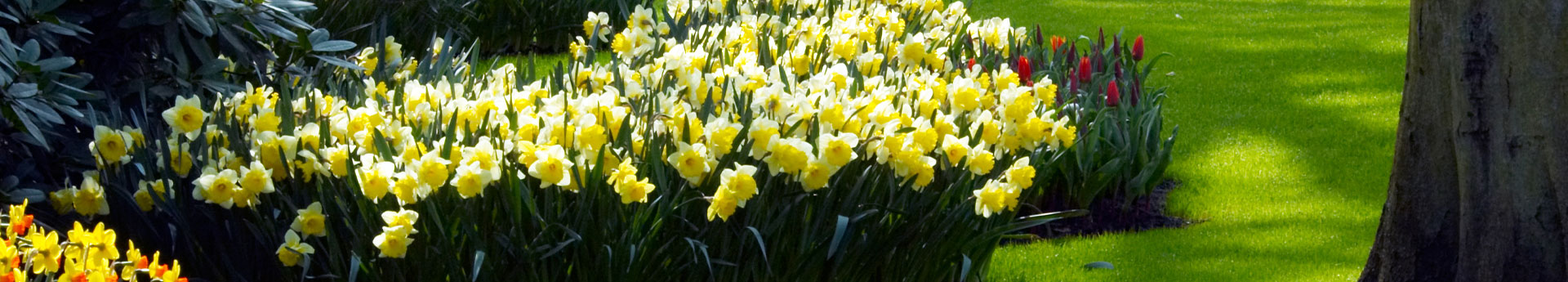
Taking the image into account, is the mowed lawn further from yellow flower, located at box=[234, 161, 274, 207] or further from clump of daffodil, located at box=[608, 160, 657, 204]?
yellow flower, located at box=[234, 161, 274, 207]

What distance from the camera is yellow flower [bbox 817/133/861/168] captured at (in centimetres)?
262

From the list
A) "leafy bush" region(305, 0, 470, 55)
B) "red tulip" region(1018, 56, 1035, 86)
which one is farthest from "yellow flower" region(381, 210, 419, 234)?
"leafy bush" region(305, 0, 470, 55)

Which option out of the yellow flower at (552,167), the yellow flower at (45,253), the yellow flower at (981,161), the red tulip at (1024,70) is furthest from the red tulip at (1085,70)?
the yellow flower at (45,253)

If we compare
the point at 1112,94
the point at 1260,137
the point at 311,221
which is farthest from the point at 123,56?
the point at 1260,137

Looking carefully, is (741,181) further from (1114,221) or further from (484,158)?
(1114,221)

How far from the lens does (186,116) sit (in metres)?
2.71

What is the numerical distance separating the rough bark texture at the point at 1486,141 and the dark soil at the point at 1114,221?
1303 mm

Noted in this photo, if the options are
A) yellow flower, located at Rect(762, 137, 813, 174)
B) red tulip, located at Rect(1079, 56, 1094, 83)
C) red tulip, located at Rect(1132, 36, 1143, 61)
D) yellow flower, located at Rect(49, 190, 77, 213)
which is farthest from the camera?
red tulip, located at Rect(1132, 36, 1143, 61)

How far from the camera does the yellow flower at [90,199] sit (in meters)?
2.63

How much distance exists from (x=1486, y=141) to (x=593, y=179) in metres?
1.83

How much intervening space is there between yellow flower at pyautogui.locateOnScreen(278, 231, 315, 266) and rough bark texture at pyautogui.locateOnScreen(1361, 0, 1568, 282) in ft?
7.45

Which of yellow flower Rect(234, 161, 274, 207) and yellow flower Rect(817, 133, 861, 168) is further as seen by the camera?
yellow flower Rect(817, 133, 861, 168)

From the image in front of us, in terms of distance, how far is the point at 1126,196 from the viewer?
4.47m

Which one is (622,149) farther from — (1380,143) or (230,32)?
(1380,143)
